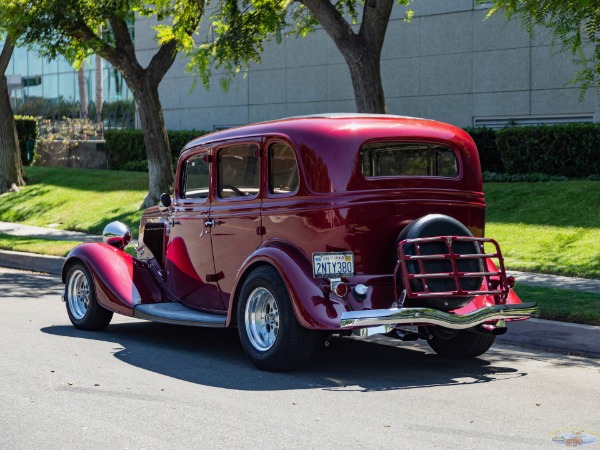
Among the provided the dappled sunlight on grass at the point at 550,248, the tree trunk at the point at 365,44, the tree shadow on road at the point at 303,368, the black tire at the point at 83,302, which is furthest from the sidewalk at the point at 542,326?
the black tire at the point at 83,302

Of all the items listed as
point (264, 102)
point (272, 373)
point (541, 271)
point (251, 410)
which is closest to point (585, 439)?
point (251, 410)

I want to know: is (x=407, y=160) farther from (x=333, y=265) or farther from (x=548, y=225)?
(x=548, y=225)

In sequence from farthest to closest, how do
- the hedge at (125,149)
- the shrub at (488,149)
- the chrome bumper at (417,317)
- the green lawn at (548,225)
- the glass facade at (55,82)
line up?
the glass facade at (55,82)
the hedge at (125,149)
the shrub at (488,149)
the green lawn at (548,225)
the chrome bumper at (417,317)

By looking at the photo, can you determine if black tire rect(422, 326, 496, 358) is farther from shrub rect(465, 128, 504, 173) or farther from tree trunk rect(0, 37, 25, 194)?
tree trunk rect(0, 37, 25, 194)

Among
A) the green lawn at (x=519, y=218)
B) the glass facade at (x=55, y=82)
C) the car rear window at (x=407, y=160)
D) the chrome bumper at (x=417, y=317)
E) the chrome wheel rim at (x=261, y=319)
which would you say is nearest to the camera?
the chrome bumper at (x=417, y=317)

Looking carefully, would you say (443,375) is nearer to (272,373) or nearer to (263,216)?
(272,373)

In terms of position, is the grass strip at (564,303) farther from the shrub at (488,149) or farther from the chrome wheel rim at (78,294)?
the shrub at (488,149)

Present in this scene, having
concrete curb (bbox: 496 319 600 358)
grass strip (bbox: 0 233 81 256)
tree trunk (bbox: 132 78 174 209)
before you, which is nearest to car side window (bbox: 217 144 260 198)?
concrete curb (bbox: 496 319 600 358)

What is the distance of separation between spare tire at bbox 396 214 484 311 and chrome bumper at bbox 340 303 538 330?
177 millimetres

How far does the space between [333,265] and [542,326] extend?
2.88 meters

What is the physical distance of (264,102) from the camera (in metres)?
28.7

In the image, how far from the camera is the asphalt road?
246 inches

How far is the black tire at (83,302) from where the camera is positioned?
407 inches

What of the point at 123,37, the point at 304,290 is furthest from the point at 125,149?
the point at 304,290
